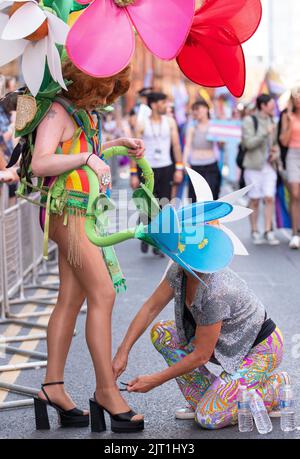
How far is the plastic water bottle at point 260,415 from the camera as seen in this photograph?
4898 millimetres

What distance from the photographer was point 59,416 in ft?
16.6

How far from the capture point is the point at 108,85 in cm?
482

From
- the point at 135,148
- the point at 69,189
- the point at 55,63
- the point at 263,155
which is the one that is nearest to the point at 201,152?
the point at 263,155

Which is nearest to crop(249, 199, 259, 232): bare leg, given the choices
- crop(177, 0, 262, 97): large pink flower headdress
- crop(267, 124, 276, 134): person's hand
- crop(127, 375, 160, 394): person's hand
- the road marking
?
crop(267, 124, 276, 134): person's hand

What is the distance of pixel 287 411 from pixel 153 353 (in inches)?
85.0

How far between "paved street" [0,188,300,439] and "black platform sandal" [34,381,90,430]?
0.16 ft

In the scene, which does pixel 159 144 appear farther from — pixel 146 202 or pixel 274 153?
pixel 146 202

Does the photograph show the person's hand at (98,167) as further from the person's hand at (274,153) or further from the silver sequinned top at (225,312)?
the person's hand at (274,153)

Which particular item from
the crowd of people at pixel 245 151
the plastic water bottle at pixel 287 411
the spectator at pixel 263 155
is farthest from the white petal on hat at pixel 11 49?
the spectator at pixel 263 155

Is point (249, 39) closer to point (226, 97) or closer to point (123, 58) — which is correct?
point (123, 58)

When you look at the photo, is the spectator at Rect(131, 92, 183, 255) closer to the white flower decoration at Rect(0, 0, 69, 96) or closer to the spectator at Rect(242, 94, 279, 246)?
the spectator at Rect(242, 94, 279, 246)

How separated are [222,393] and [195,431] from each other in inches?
9.0

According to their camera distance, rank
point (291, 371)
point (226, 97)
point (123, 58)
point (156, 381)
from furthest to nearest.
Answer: point (226, 97) < point (291, 371) < point (156, 381) < point (123, 58)

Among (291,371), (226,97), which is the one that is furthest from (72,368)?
(226,97)
